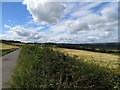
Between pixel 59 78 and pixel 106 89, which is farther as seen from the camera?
pixel 59 78

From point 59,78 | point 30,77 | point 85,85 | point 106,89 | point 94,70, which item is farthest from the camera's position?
point 30,77

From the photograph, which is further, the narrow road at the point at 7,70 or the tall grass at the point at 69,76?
the narrow road at the point at 7,70

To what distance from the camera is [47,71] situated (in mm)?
8922

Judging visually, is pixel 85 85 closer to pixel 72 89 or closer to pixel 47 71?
pixel 72 89

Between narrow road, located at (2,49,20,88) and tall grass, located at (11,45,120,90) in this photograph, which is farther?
narrow road, located at (2,49,20,88)

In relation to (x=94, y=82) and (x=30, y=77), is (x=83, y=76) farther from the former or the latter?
(x=30, y=77)

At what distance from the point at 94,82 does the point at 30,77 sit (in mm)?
3342

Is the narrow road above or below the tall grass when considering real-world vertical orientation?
below

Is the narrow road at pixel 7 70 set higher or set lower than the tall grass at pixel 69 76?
lower

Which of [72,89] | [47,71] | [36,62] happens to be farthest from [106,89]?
[36,62]

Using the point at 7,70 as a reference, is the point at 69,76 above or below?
above

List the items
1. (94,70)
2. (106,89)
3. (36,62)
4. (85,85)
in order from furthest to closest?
(36,62), (94,70), (85,85), (106,89)

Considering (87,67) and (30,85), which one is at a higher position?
(87,67)

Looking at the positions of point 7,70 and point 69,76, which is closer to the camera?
point 69,76
